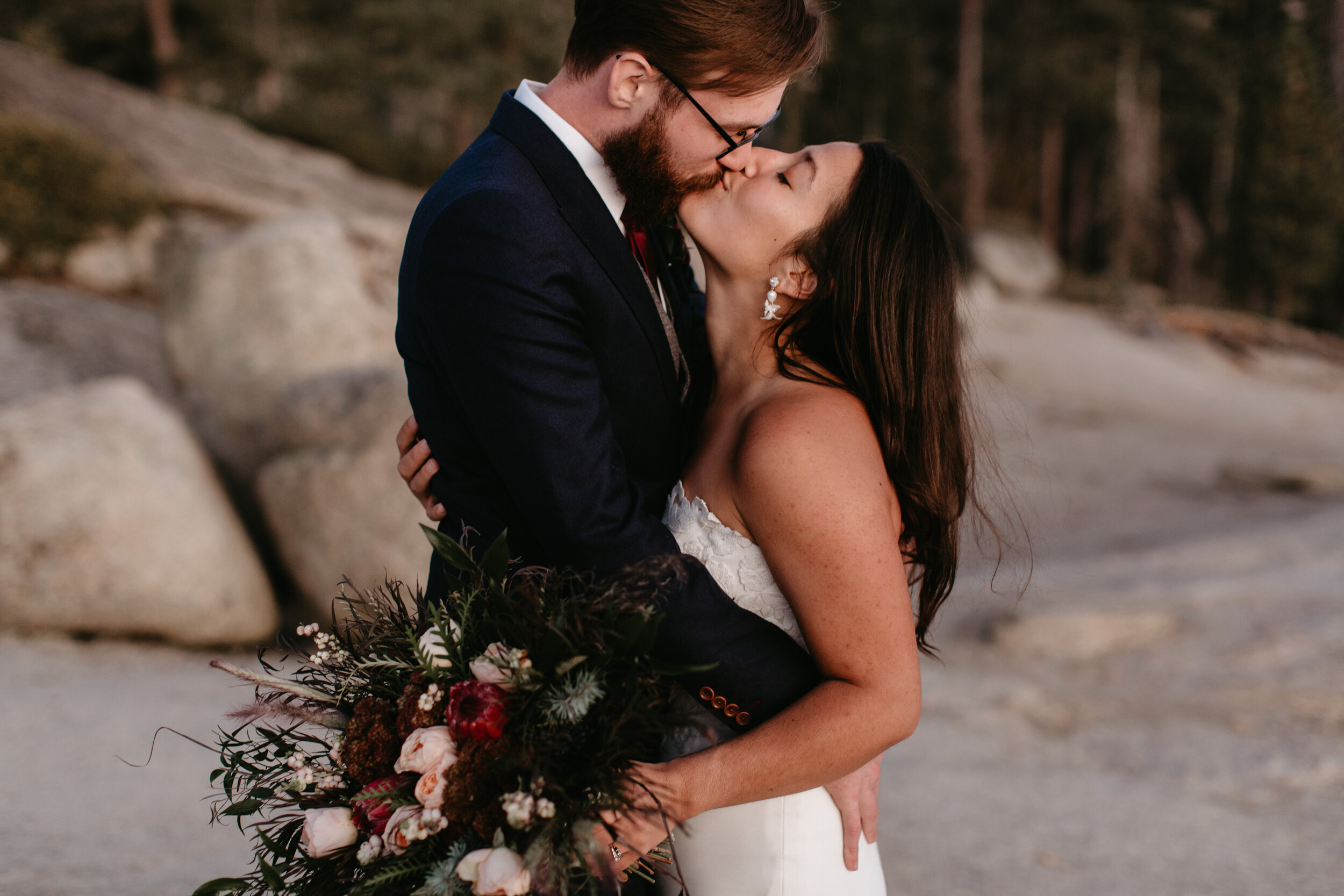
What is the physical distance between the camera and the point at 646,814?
1.53 meters

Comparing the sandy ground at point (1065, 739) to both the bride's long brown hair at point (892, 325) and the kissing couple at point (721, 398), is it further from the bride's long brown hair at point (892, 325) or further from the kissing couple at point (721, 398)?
the kissing couple at point (721, 398)

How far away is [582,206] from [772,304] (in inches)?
21.2

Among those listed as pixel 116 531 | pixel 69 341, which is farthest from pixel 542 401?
pixel 69 341

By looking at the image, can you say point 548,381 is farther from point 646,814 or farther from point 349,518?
point 349,518

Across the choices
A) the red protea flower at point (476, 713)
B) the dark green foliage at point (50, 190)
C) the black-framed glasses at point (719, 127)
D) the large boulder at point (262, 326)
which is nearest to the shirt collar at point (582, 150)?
the black-framed glasses at point (719, 127)

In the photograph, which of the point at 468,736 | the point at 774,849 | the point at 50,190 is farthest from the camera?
the point at 50,190

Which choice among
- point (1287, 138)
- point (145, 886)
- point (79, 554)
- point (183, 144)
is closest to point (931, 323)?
point (145, 886)

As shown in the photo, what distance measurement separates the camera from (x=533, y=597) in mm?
1580

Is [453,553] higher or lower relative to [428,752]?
higher

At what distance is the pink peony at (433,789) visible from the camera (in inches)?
57.9

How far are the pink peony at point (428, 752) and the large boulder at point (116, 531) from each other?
4.91m

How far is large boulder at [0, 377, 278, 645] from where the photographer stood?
17.7ft

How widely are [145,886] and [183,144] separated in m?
13.9

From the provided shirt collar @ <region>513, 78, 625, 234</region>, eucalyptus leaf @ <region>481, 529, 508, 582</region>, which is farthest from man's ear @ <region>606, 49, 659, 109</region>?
eucalyptus leaf @ <region>481, 529, 508, 582</region>
